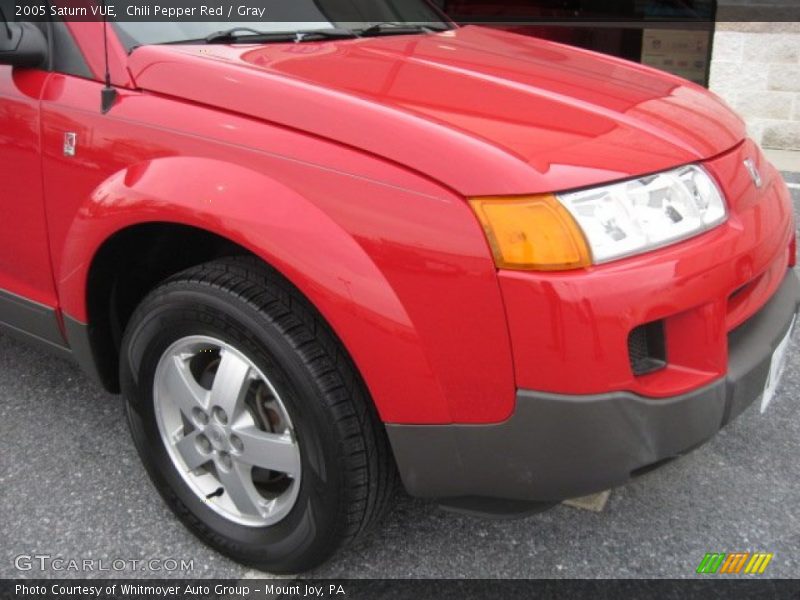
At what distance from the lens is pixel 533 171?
5.25 feet

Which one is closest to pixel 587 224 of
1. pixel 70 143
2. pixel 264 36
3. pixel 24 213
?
pixel 264 36

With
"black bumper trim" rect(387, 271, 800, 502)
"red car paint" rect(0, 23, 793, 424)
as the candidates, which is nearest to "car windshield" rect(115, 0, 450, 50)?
"red car paint" rect(0, 23, 793, 424)

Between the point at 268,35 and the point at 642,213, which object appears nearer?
the point at 642,213

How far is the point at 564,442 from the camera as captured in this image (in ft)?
5.29

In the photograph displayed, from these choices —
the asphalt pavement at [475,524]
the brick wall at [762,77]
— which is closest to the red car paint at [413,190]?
the asphalt pavement at [475,524]

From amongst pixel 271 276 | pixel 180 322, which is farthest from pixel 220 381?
pixel 271 276

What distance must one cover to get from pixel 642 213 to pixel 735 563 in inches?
40.5

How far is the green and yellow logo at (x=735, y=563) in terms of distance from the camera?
207 centimetres

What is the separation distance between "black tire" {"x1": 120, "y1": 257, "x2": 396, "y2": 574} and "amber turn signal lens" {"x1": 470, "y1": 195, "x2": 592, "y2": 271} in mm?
442

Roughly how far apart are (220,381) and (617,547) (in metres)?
1.12

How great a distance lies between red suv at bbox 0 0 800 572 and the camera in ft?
5.18

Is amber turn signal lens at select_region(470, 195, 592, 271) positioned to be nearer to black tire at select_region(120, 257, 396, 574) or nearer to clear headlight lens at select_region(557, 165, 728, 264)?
clear headlight lens at select_region(557, 165, 728, 264)

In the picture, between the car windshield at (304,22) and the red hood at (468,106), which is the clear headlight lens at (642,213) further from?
the car windshield at (304,22)

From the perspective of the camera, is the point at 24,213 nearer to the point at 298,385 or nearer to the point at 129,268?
the point at 129,268
